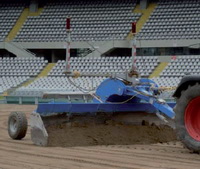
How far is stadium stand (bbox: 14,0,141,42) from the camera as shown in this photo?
3606cm

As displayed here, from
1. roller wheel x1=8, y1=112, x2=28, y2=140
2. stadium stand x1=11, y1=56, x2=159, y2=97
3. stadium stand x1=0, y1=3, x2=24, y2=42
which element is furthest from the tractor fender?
stadium stand x1=0, y1=3, x2=24, y2=42

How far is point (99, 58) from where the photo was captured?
33.5 meters

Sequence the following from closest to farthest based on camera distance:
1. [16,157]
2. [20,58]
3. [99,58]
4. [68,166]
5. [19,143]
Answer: [68,166], [16,157], [19,143], [99,58], [20,58]

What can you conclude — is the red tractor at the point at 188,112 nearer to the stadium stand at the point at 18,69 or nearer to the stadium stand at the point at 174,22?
the stadium stand at the point at 174,22

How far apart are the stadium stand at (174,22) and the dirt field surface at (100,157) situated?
23629 millimetres

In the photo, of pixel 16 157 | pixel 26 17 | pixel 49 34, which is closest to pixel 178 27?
pixel 49 34

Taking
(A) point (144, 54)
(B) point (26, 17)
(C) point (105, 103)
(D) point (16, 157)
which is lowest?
(D) point (16, 157)

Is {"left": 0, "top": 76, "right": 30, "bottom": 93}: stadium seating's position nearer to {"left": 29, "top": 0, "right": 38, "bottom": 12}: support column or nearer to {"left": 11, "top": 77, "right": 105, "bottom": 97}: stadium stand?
{"left": 11, "top": 77, "right": 105, "bottom": 97}: stadium stand

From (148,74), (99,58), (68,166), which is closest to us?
(68,166)

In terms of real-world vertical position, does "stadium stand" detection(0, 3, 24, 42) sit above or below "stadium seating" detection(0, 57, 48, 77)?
above

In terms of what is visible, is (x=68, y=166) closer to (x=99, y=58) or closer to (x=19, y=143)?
(x=19, y=143)

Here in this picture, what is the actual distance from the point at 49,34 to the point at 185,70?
36.1 feet

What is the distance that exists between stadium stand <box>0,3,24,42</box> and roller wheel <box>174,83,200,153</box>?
98.6 ft

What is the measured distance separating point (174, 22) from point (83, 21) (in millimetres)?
6484
